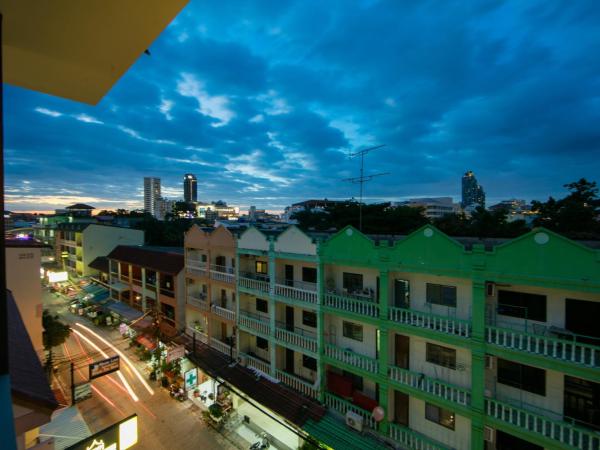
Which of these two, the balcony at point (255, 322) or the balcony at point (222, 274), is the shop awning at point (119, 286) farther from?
the balcony at point (255, 322)

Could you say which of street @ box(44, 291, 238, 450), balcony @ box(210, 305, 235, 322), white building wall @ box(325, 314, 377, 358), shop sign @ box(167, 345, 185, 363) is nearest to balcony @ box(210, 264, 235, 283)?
balcony @ box(210, 305, 235, 322)

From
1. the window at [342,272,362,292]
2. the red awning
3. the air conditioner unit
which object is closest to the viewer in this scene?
the air conditioner unit

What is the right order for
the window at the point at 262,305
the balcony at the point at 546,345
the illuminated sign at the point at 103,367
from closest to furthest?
the balcony at the point at 546,345 → the illuminated sign at the point at 103,367 → the window at the point at 262,305

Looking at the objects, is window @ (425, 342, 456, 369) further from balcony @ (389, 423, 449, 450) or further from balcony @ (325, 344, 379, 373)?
balcony @ (389, 423, 449, 450)

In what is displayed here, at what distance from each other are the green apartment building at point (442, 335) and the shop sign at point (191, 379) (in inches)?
227

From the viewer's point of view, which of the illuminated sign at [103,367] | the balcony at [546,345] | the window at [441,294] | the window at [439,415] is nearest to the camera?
the balcony at [546,345]

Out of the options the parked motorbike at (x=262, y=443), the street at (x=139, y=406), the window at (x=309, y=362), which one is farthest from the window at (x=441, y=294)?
the street at (x=139, y=406)

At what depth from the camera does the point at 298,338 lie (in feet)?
56.7

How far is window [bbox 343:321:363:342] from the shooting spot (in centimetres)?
1602

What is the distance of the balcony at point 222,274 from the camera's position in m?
21.1

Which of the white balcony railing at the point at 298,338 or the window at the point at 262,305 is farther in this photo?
the window at the point at 262,305

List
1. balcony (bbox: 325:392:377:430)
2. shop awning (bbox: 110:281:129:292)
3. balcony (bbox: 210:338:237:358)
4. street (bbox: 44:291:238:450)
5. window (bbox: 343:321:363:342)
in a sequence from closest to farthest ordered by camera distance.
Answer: balcony (bbox: 325:392:377:430) → window (bbox: 343:321:363:342) → street (bbox: 44:291:238:450) → balcony (bbox: 210:338:237:358) → shop awning (bbox: 110:281:129:292)

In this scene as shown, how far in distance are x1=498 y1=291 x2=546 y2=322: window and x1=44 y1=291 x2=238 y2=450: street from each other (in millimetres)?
16191

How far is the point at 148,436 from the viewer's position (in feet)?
55.8
